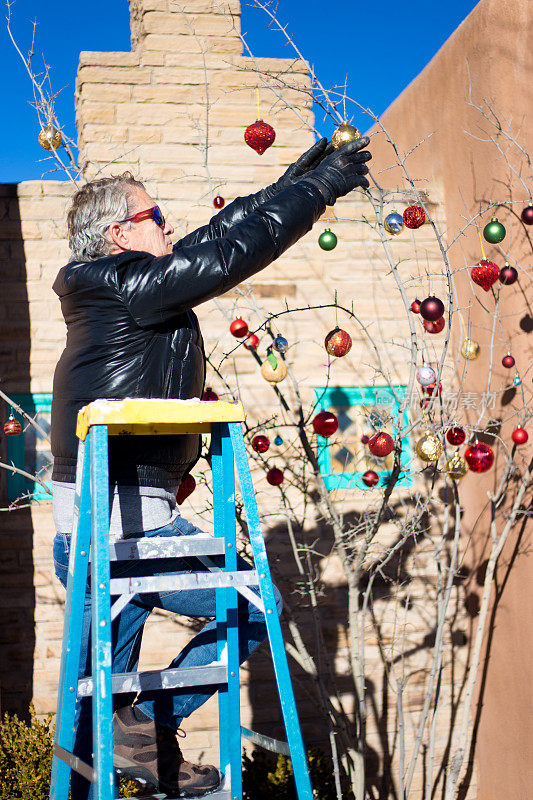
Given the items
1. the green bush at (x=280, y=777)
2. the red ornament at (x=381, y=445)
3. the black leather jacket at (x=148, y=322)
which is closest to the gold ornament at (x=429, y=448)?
the red ornament at (x=381, y=445)

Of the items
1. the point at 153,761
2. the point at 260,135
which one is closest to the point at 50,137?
the point at 260,135

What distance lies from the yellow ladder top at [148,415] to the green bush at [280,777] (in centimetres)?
241

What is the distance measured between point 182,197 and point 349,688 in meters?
2.77

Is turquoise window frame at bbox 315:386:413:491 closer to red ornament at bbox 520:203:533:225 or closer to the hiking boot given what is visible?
red ornament at bbox 520:203:533:225

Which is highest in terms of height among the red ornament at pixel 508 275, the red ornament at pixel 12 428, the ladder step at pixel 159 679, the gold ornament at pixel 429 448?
the red ornament at pixel 508 275

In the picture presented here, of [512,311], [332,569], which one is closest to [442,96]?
[512,311]

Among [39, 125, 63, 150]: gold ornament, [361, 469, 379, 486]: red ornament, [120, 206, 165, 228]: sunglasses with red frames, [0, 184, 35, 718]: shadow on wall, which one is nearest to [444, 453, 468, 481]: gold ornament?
[361, 469, 379, 486]: red ornament

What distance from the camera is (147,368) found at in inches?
81.9

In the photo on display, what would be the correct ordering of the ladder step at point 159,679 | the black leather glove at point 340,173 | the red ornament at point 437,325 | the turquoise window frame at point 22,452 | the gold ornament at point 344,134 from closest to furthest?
the ladder step at point 159,679
the black leather glove at point 340,173
the gold ornament at point 344,134
the red ornament at point 437,325
the turquoise window frame at point 22,452

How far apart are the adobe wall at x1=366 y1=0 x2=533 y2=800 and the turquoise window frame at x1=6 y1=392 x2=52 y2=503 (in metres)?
2.24

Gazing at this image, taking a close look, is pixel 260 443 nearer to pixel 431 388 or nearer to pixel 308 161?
pixel 431 388

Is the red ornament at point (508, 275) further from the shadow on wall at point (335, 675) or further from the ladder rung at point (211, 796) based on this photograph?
the ladder rung at point (211, 796)

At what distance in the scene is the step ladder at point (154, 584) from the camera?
5.74ft

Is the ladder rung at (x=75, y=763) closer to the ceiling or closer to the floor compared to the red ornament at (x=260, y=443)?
closer to the floor
